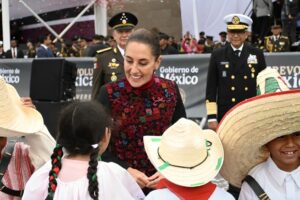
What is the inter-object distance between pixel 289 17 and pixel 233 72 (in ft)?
40.5

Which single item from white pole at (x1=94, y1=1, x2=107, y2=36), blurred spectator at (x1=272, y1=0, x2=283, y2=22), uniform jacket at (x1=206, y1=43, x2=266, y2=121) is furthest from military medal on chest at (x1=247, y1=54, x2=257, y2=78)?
blurred spectator at (x1=272, y1=0, x2=283, y2=22)

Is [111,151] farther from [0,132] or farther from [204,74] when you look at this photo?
[204,74]

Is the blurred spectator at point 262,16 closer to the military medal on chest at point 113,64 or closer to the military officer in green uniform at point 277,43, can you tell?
the military officer in green uniform at point 277,43

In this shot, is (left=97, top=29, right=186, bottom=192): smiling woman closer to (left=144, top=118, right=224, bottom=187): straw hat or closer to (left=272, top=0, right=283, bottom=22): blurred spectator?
(left=144, top=118, right=224, bottom=187): straw hat

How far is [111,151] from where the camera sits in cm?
324

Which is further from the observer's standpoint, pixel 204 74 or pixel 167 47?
pixel 167 47

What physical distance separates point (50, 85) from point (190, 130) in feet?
19.5

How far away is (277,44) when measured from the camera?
14.7 meters

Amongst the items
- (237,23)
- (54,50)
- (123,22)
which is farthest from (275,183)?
(54,50)

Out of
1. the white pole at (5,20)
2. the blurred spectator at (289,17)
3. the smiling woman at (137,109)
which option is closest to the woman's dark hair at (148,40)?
the smiling woman at (137,109)

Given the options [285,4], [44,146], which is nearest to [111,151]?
[44,146]

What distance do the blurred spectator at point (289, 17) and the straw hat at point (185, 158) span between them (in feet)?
50.1

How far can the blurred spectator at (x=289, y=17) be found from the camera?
17359mm

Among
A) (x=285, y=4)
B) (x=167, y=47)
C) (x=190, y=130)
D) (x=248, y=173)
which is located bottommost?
(x=248, y=173)
